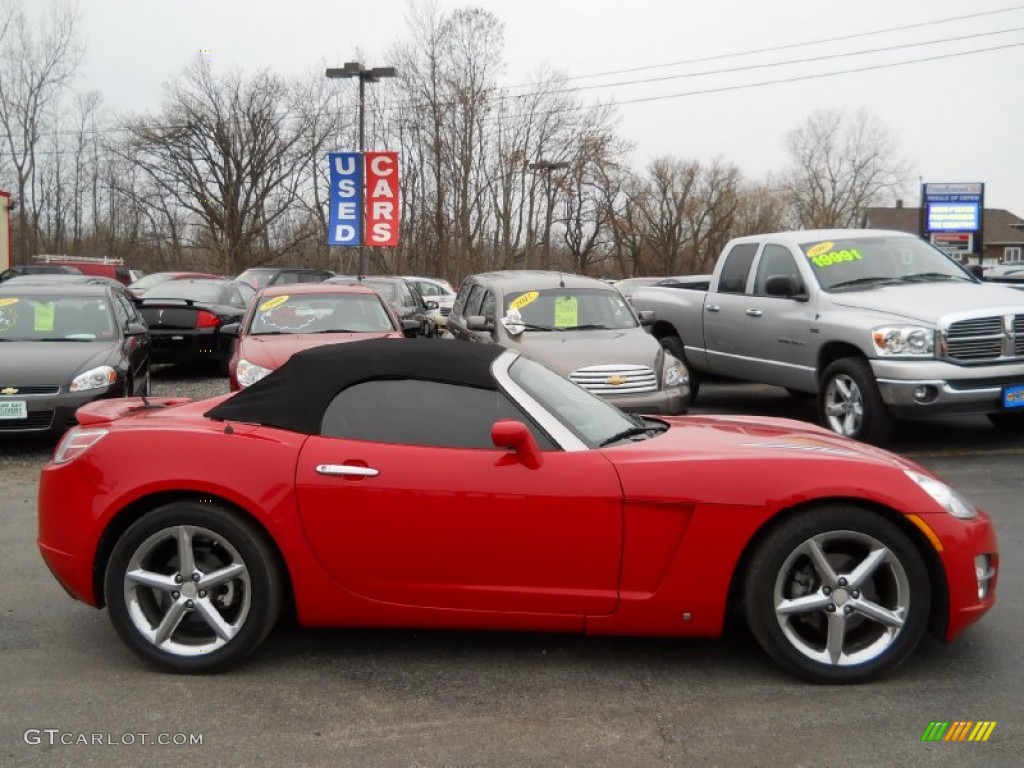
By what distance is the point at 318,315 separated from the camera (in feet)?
33.3

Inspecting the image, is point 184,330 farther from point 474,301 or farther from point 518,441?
point 518,441

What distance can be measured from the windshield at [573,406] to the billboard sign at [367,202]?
16.9 metres

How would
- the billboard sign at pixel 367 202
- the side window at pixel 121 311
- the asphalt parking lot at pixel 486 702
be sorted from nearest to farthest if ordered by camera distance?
the asphalt parking lot at pixel 486 702 < the side window at pixel 121 311 < the billboard sign at pixel 367 202

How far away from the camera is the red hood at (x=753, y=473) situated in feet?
11.7

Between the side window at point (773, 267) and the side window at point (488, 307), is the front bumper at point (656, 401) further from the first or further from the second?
the side window at point (488, 307)

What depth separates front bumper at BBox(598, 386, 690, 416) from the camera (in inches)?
343

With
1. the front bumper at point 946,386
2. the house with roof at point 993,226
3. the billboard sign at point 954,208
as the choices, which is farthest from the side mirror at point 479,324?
the house with roof at point 993,226

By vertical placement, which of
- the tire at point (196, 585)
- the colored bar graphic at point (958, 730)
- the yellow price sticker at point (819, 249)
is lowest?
the colored bar graphic at point (958, 730)

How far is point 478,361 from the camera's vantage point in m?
4.02

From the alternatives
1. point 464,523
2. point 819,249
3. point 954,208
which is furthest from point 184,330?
point 954,208

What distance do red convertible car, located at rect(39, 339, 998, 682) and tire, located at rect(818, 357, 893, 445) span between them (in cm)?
436

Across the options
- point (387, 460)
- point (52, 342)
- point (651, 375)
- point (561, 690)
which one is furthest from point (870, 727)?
point (52, 342)

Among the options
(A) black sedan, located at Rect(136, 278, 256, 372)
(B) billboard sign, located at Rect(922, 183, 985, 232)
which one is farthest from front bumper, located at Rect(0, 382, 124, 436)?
(B) billboard sign, located at Rect(922, 183, 985, 232)

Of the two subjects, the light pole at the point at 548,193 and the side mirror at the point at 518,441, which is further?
the light pole at the point at 548,193
